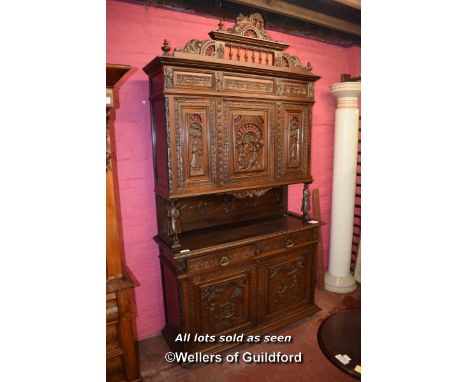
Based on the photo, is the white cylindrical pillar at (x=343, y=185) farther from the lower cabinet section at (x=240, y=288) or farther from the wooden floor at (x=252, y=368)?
the wooden floor at (x=252, y=368)

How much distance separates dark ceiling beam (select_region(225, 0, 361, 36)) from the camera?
2.77 metres

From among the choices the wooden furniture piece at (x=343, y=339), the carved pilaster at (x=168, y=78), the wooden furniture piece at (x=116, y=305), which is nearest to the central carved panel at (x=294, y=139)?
the carved pilaster at (x=168, y=78)

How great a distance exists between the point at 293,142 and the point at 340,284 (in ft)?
6.68

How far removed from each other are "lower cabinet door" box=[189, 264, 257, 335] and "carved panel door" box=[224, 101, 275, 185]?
0.84 m

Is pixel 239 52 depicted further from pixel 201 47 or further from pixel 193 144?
pixel 193 144

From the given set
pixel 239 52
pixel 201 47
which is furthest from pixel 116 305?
pixel 239 52

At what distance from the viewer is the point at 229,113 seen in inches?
98.7

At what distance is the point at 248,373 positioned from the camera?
2.52 meters

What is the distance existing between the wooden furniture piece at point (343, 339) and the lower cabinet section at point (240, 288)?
717 millimetres
